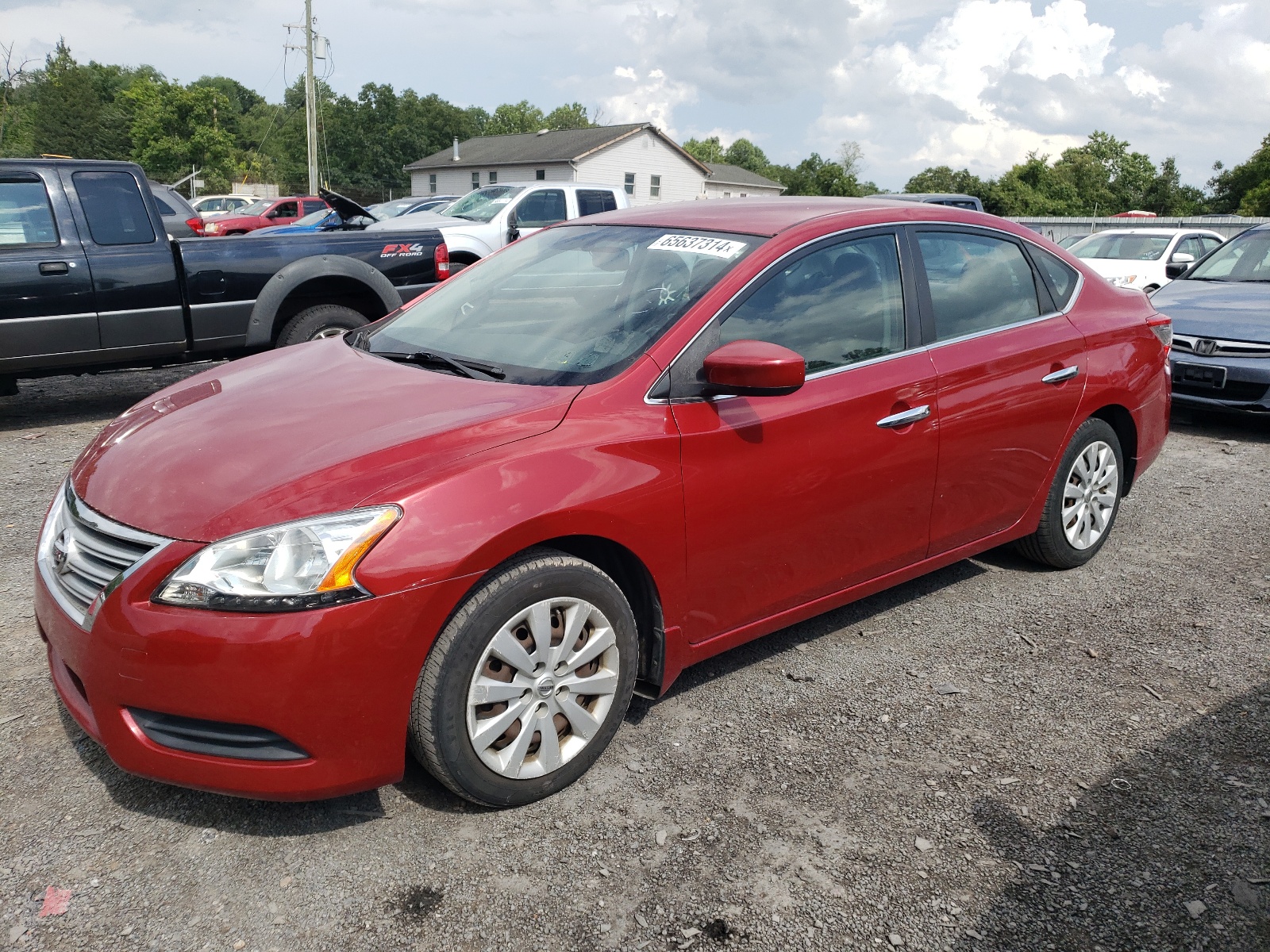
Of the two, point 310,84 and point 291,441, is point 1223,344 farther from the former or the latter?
point 310,84

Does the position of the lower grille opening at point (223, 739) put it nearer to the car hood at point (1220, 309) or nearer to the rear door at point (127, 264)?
the rear door at point (127, 264)

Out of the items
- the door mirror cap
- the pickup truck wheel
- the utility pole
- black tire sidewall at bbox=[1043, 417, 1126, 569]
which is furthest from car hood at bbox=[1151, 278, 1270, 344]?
the utility pole

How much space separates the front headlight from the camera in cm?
244

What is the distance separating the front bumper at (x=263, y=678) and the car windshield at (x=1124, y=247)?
15.1 meters

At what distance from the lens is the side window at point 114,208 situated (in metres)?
7.36

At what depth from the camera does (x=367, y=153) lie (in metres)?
85.8

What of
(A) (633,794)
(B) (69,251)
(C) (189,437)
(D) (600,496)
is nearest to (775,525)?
(D) (600,496)

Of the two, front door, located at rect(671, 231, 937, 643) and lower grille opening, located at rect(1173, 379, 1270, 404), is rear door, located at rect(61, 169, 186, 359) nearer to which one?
front door, located at rect(671, 231, 937, 643)

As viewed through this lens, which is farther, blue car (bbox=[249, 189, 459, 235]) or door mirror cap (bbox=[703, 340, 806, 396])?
blue car (bbox=[249, 189, 459, 235])

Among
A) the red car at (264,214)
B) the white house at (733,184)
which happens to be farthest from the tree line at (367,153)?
the red car at (264,214)

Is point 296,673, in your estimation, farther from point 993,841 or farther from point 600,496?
point 993,841

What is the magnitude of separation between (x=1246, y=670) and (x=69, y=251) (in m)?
7.65

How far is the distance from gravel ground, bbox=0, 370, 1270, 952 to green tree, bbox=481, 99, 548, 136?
376 ft

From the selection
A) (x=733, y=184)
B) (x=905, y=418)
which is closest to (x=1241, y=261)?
(x=905, y=418)
